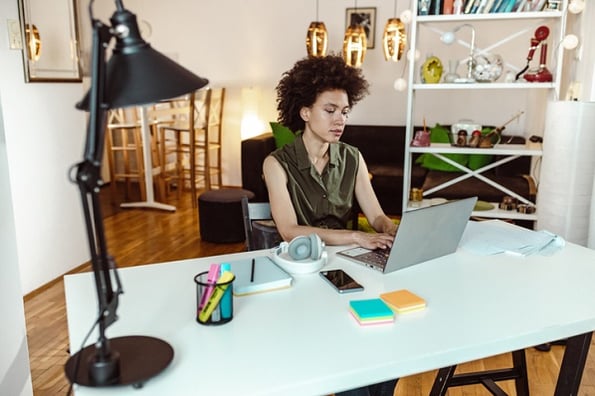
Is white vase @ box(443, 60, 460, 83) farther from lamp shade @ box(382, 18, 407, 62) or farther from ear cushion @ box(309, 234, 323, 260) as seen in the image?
ear cushion @ box(309, 234, 323, 260)

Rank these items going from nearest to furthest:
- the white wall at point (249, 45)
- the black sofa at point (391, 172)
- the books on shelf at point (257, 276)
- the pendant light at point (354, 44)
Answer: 1. the books on shelf at point (257, 276)
2. the black sofa at point (391, 172)
3. the pendant light at point (354, 44)
4. the white wall at point (249, 45)

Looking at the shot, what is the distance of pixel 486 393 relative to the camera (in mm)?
2061

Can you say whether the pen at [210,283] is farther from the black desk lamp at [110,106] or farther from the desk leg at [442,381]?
the desk leg at [442,381]

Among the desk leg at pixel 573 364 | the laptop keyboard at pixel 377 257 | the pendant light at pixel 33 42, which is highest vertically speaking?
the pendant light at pixel 33 42

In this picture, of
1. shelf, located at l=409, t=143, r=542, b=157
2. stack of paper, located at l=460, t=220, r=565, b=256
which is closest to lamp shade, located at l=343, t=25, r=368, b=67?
shelf, located at l=409, t=143, r=542, b=157

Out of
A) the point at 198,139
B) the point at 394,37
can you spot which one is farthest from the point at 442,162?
the point at 198,139

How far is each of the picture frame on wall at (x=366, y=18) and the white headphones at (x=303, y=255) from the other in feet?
13.9

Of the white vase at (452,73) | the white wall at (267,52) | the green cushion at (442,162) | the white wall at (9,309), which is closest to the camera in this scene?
the white wall at (9,309)

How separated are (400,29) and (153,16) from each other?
2.99 m

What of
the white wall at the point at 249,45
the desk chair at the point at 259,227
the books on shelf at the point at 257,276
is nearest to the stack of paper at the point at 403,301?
the books on shelf at the point at 257,276

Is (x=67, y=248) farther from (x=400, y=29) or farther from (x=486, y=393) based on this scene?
(x=400, y=29)

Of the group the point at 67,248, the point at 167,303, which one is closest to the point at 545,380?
the point at 167,303

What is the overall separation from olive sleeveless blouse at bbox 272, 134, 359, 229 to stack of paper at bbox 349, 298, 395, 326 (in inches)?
32.0

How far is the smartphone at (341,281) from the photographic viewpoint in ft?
4.03
